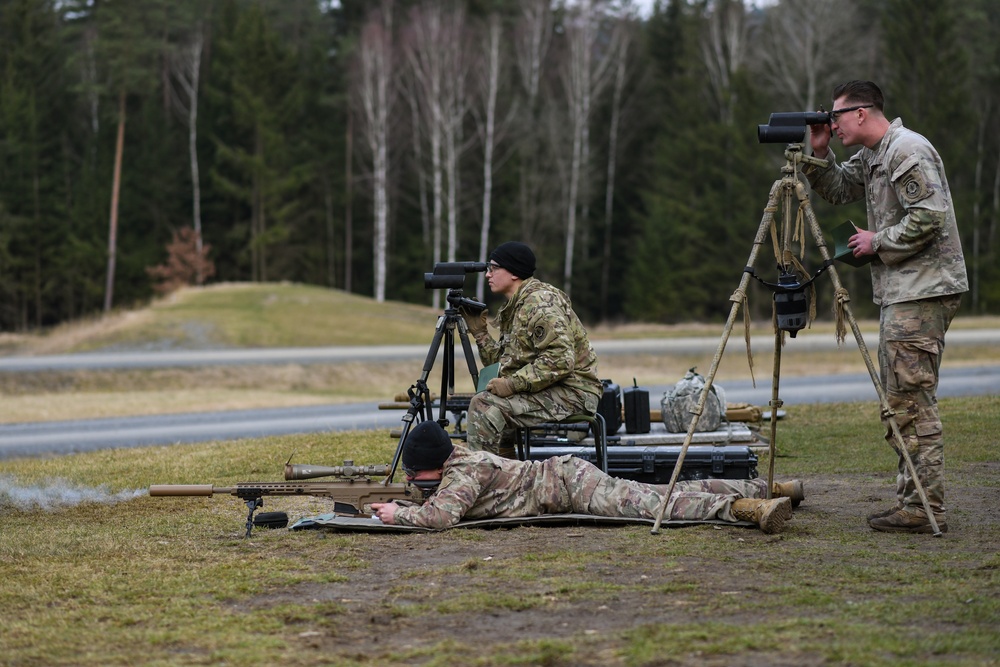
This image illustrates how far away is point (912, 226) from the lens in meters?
6.41

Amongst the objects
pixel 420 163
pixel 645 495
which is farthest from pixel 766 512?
pixel 420 163

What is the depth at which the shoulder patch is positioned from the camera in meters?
6.46

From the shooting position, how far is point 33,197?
51531mm

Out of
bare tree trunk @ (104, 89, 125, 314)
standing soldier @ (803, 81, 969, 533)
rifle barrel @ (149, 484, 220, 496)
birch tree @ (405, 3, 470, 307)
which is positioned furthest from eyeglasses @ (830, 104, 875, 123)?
bare tree trunk @ (104, 89, 125, 314)

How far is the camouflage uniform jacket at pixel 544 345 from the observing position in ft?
24.8

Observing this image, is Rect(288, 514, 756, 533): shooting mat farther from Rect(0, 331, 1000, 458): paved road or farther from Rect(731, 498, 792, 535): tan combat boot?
Rect(0, 331, 1000, 458): paved road

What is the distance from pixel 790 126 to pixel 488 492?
8.82 ft

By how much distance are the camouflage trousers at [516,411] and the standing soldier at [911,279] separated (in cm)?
198

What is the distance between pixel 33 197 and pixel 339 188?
44.1 ft

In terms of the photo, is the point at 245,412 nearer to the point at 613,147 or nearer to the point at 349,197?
the point at 613,147

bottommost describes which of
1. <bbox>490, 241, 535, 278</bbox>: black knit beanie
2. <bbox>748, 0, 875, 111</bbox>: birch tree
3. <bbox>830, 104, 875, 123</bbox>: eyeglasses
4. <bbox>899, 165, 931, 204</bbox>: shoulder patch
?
<bbox>490, 241, 535, 278</bbox>: black knit beanie

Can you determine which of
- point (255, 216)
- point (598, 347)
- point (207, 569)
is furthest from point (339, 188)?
point (207, 569)

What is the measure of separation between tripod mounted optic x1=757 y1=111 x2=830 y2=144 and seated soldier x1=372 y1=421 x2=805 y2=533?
6.56ft

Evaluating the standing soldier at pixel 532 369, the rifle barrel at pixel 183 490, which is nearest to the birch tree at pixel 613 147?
the standing soldier at pixel 532 369
